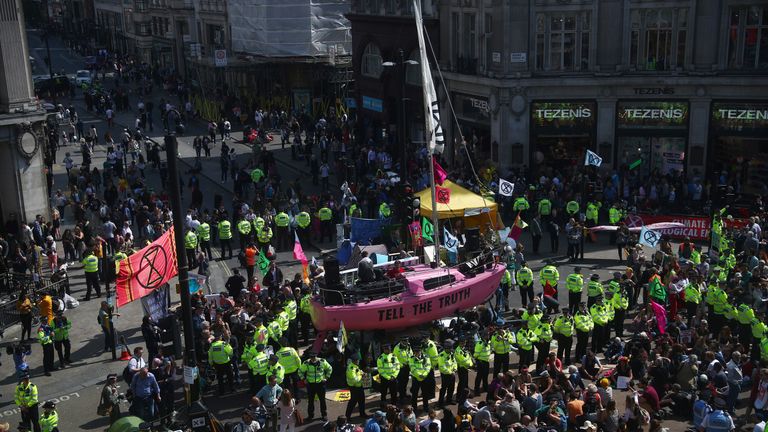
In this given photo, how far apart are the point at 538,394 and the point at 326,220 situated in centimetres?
1687

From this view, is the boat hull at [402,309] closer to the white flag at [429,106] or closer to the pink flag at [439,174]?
the white flag at [429,106]

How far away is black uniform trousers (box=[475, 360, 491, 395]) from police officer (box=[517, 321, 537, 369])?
3.25ft

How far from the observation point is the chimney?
105ft

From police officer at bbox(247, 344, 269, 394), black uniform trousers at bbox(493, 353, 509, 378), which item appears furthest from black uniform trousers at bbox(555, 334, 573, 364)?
police officer at bbox(247, 344, 269, 394)

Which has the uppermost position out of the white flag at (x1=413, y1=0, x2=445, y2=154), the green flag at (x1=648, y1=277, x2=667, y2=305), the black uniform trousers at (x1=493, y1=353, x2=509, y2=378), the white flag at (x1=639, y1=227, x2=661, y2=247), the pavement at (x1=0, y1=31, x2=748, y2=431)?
the white flag at (x1=413, y1=0, x2=445, y2=154)

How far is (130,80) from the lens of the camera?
255 feet

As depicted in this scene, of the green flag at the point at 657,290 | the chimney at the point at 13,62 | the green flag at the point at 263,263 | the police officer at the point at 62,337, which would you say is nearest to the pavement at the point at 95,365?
the police officer at the point at 62,337

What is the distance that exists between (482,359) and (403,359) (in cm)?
189

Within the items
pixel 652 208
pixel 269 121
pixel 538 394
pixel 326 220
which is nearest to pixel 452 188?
pixel 326 220

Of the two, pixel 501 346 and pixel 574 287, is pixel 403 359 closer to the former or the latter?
pixel 501 346

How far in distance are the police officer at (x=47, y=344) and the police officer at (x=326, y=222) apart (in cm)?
1243

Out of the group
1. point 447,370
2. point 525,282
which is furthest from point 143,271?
point 525,282

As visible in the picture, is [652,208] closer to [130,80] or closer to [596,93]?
[596,93]

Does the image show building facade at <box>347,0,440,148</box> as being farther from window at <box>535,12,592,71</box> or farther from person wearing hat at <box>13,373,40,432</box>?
person wearing hat at <box>13,373,40,432</box>
